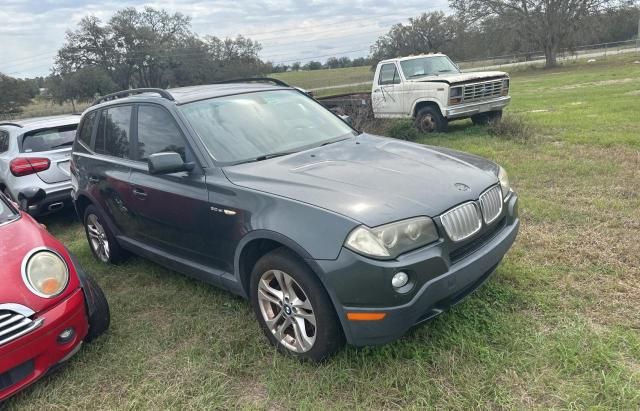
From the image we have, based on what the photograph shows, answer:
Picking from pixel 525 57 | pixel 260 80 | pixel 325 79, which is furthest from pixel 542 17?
pixel 260 80

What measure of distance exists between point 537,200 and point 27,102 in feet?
156

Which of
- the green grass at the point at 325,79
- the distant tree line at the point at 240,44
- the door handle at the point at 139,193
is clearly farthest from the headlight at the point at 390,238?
the distant tree line at the point at 240,44

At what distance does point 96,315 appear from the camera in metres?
3.53

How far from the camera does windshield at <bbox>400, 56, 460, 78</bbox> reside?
1111cm

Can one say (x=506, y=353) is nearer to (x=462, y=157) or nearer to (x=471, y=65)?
(x=462, y=157)

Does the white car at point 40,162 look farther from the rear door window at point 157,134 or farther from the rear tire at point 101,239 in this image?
the rear door window at point 157,134

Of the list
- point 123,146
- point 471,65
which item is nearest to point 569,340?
point 123,146

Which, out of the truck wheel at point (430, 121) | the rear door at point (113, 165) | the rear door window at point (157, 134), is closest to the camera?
the rear door window at point (157, 134)

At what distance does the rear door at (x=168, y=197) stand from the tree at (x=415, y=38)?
51.0m

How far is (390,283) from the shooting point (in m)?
2.63

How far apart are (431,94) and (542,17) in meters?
31.5

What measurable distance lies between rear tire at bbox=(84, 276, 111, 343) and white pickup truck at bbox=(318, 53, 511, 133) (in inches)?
315

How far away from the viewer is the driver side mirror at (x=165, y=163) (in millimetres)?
3430

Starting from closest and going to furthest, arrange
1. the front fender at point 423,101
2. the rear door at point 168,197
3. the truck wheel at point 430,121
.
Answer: the rear door at point 168,197 < the front fender at point 423,101 < the truck wheel at point 430,121
